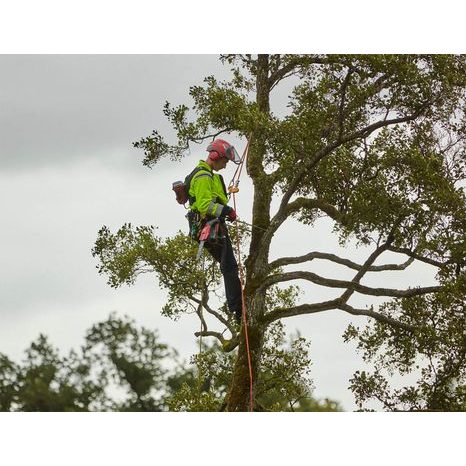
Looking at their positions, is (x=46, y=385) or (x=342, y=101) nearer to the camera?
(x=46, y=385)

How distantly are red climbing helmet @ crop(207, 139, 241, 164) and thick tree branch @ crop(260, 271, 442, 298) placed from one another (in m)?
3.12

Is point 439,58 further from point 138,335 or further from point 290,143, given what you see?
point 138,335

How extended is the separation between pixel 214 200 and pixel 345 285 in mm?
4122

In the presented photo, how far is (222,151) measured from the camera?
1055 centimetres

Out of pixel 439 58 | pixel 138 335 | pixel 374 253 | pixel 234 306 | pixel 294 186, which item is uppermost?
pixel 439 58

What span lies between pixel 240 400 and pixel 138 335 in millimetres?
3444

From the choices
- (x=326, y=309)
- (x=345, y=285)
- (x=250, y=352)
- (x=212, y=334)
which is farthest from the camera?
(x=212, y=334)

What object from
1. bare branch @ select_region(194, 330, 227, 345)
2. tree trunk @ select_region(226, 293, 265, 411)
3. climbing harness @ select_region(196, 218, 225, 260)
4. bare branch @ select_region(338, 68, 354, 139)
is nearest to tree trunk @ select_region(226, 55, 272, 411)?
tree trunk @ select_region(226, 293, 265, 411)

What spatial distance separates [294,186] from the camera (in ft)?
43.1

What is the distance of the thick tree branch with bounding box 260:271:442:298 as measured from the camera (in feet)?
43.7

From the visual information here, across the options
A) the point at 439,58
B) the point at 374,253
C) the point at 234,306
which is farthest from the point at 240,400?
the point at 439,58

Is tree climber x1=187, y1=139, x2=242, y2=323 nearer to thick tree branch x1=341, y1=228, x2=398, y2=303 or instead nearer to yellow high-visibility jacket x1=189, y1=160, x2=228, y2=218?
yellow high-visibility jacket x1=189, y1=160, x2=228, y2=218

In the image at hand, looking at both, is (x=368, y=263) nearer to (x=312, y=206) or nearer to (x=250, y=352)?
(x=312, y=206)

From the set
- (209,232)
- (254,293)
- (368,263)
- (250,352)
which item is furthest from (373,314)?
(209,232)
